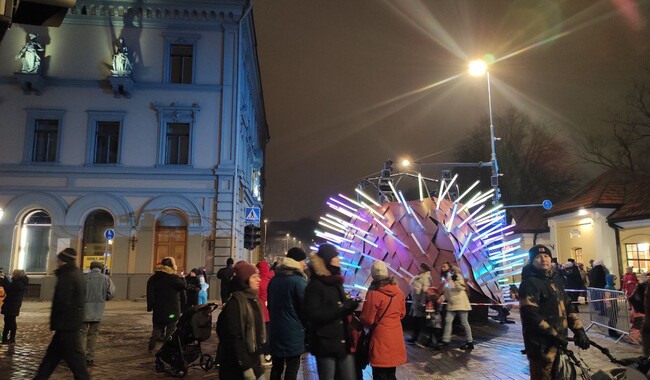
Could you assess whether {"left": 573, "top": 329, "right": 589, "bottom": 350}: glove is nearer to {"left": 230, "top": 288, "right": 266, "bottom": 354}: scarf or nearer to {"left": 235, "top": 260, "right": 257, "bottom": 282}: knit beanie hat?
{"left": 230, "top": 288, "right": 266, "bottom": 354}: scarf

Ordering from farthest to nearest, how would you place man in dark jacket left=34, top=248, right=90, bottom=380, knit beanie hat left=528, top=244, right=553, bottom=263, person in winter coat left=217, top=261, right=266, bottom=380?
man in dark jacket left=34, top=248, right=90, bottom=380
knit beanie hat left=528, top=244, right=553, bottom=263
person in winter coat left=217, top=261, right=266, bottom=380

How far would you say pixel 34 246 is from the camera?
864 inches

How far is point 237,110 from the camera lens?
23.1 m

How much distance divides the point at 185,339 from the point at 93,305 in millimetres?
1752

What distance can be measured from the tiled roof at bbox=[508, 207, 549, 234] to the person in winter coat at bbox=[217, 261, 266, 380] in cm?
2797

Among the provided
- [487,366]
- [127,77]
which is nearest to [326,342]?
[487,366]

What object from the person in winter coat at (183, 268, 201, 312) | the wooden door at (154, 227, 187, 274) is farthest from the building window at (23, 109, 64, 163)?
the person in winter coat at (183, 268, 201, 312)

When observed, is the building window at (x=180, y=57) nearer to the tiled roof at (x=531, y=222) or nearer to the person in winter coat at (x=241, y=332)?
the tiled roof at (x=531, y=222)

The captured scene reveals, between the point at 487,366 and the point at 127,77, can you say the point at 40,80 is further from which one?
the point at 487,366

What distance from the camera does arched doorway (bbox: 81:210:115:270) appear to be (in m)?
22.1

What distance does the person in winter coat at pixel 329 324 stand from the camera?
476cm

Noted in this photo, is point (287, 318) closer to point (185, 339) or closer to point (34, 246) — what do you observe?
point (185, 339)

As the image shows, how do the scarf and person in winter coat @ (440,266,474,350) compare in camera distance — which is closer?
the scarf

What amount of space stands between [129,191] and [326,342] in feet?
64.2
